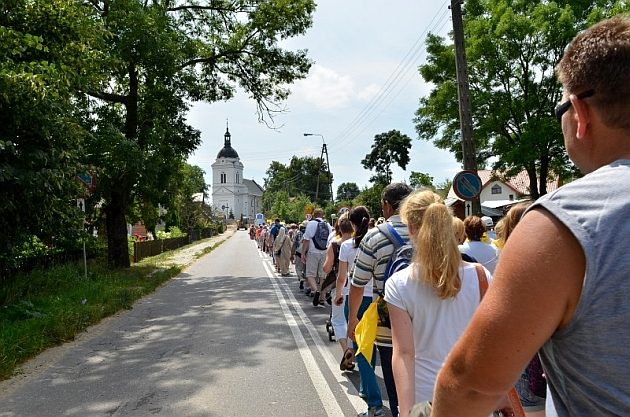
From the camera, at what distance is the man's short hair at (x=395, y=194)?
403 cm

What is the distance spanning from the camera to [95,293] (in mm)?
11805

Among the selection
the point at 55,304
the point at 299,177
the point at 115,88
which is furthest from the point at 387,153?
the point at 55,304

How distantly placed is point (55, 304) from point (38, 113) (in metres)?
3.69

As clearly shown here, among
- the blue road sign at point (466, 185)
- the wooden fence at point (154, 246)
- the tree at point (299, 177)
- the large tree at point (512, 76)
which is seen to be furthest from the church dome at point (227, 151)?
the blue road sign at point (466, 185)

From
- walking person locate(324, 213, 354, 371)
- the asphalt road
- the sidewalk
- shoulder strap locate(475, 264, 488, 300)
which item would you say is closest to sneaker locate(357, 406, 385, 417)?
the asphalt road

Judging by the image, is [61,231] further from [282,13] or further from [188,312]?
[282,13]

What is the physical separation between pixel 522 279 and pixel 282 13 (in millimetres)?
21115

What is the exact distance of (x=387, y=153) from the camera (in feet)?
275

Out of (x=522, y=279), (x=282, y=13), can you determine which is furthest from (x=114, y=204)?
(x=522, y=279)

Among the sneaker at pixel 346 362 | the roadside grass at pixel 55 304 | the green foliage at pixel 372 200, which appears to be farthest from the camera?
the green foliage at pixel 372 200

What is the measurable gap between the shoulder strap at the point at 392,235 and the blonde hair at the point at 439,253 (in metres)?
0.98

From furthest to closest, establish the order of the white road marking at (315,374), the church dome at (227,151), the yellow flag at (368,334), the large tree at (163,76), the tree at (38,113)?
the church dome at (227,151), the large tree at (163,76), the tree at (38,113), the white road marking at (315,374), the yellow flag at (368,334)

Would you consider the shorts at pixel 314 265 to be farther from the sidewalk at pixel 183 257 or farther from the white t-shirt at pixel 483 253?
the sidewalk at pixel 183 257

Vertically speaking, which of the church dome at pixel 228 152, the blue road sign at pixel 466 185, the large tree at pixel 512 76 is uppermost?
the church dome at pixel 228 152
